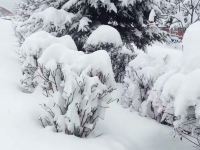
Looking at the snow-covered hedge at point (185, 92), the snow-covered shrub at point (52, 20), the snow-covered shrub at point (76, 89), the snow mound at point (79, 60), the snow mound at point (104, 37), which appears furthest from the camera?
the snow-covered shrub at point (52, 20)

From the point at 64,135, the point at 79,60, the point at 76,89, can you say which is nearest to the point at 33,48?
the point at 79,60

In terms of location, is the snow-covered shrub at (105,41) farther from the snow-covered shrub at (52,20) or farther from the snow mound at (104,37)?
the snow-covered shrub at (52,20)

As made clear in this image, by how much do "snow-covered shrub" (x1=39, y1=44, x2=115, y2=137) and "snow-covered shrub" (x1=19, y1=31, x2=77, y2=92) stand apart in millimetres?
1003

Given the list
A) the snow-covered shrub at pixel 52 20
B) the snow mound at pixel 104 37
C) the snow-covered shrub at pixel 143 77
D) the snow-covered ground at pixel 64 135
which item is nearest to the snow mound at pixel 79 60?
the snow-covered ground at pixel 64 135

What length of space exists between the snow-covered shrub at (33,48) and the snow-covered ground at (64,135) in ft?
0.80

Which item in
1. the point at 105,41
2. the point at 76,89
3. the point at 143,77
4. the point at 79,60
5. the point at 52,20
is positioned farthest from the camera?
the point at 52,20

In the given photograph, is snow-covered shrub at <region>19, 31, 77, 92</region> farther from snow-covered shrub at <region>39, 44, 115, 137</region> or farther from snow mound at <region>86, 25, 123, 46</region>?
snow mound at <region>86, 25, 123, 46</region>

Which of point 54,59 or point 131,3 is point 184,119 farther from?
point 131,3

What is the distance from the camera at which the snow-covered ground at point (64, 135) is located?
4195mm

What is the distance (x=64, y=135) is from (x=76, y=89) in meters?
A: 0.58

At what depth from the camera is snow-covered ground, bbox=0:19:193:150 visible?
4.20 meters

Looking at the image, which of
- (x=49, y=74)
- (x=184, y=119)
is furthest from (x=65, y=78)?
(x=184, y=119)

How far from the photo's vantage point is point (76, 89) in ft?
15.4

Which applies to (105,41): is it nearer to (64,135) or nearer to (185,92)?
(64,135)
